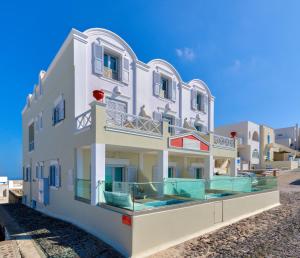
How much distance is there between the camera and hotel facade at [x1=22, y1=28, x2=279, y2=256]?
7674 mm

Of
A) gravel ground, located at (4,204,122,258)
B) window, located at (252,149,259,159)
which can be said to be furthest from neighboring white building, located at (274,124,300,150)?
gravel ground, located at (4,204,122,258)

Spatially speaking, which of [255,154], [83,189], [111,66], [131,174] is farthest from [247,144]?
[83,189]

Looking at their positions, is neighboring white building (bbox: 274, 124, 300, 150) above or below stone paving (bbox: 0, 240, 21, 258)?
above

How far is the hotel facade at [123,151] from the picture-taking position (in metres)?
7.67

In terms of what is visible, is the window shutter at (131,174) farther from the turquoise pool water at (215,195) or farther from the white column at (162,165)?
the turquoise pool water at (215,195)

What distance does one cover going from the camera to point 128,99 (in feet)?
42.0

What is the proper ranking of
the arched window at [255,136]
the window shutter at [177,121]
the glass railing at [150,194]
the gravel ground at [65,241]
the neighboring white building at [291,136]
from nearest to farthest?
1. the gravel ground at [65,241]
2. the glass railing at [150,194]
3. the window shutter at [177,121]
4. the arched window at [255,136]
5. the neighboring white building at [291,136]

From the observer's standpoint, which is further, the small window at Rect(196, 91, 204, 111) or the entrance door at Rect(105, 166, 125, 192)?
the small window at Rect(196, 91, 204, 111)

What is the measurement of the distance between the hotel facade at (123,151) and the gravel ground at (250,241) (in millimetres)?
534

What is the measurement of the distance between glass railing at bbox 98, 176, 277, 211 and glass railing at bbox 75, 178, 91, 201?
770 millimetres

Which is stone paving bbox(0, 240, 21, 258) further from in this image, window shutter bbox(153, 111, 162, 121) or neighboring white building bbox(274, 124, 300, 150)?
neighboring white building bbox(274, 124, 300, 150)

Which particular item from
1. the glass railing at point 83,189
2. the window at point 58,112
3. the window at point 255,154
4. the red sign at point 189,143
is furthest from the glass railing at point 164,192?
the window at point 255,154

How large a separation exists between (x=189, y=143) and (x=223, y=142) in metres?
4.50

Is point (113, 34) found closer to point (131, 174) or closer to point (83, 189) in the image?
point (131, 174)
